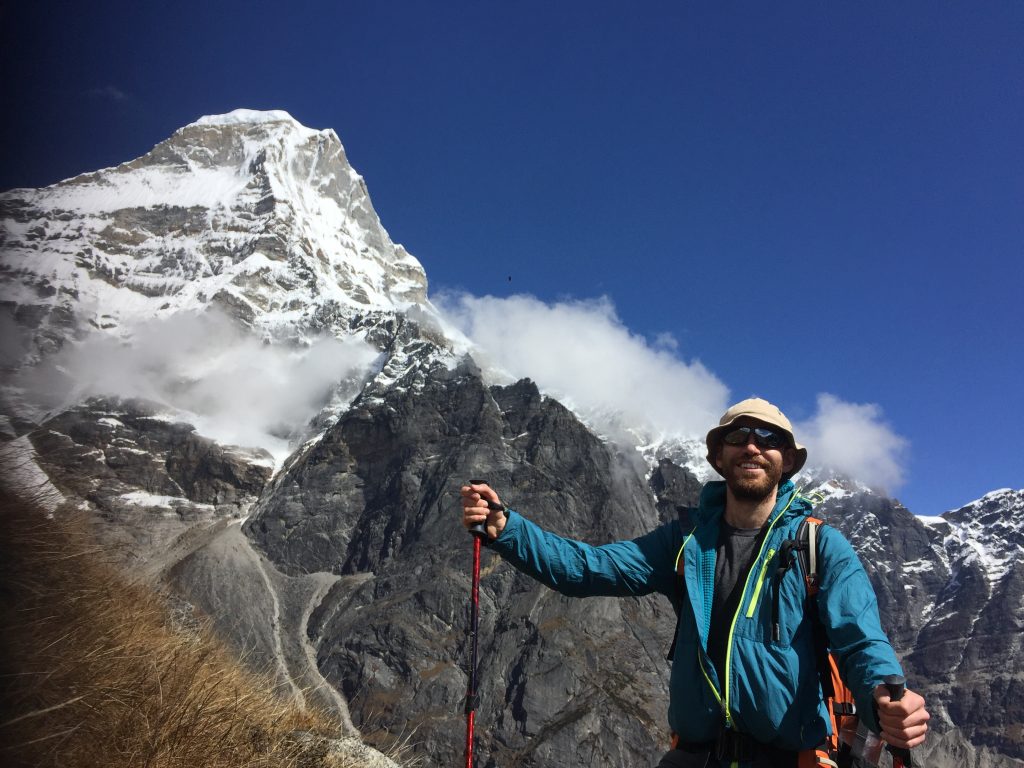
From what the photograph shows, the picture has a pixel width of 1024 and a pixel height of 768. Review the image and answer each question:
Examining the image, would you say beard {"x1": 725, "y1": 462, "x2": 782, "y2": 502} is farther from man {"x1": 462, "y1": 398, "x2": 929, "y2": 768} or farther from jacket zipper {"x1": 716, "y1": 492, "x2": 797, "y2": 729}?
jacket zipper {"x1": 716, "y1": 492, "x2": 797, "y2": 729}

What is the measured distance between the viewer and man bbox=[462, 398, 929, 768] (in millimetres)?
3429

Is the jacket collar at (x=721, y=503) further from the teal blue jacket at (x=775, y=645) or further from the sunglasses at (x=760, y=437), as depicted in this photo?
the sunglasses at (x=760, y=437)

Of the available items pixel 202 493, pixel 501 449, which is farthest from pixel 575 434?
pixel 202 493

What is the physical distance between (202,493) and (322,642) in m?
74.1

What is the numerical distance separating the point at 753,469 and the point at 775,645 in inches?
40.2

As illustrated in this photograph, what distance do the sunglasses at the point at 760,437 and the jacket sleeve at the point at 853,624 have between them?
0.74 meters

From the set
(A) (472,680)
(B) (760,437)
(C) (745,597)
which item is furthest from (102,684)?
(B) (760,437)

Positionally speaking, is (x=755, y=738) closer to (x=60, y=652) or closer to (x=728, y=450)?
(x=728, y=450)

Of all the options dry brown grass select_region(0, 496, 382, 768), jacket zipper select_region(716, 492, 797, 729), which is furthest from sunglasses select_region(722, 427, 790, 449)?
dry brown grass select_region(0, 496, 382, 768)

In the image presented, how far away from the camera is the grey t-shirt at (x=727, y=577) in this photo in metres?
3.90

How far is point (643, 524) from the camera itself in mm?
182625

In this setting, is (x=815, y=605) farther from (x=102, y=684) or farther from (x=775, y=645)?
(x=102, y=684)

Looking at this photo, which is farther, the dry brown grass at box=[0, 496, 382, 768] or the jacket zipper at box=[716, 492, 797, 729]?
the dry brown grass at box=[0, 496, 382, 768]

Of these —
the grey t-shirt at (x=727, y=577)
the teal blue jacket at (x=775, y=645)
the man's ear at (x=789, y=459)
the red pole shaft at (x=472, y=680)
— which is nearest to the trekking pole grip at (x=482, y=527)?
the red pole shaft at (x=472, y=680)
